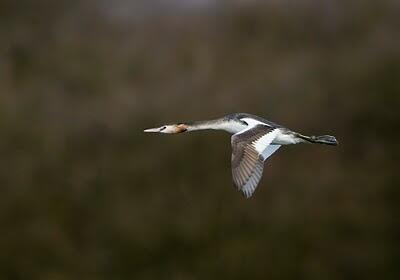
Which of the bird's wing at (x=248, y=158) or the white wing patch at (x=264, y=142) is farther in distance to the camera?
the white wing patch at (x=264, y=142)

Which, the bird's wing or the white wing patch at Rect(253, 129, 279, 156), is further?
the white wing patch at Rect(253, 129, 279, 156)

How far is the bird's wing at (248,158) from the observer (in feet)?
23.5

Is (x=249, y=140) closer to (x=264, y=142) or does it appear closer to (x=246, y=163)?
(x=264, y=142)

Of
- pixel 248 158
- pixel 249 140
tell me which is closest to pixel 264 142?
pixel 249 140

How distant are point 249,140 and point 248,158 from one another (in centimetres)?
22

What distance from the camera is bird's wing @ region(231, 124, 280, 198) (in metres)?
7.17

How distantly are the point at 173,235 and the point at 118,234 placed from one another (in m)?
0.94

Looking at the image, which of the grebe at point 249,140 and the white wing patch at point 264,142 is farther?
the white wing patch at point 264,142

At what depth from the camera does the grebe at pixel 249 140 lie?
23.6ft

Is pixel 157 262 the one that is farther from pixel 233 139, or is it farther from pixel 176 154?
pixel 233 139

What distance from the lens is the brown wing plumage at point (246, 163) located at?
23.5 feet

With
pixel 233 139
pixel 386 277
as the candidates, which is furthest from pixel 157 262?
pixel 233 139

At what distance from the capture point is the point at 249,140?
7484 mm

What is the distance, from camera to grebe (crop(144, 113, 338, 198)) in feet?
23.6
